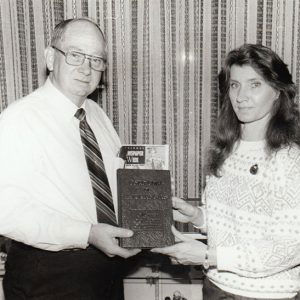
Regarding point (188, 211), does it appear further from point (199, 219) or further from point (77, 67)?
point (77, 67)

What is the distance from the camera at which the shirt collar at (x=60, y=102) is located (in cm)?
188

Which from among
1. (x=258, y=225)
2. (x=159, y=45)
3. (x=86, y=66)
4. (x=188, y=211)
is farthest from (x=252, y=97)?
(x=159, y=45)

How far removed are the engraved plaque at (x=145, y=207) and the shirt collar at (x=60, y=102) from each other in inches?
13.9

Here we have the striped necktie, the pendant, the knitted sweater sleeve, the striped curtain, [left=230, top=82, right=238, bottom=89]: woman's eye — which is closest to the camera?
the knitted sweater sleeve

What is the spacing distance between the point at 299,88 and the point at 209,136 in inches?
23.1

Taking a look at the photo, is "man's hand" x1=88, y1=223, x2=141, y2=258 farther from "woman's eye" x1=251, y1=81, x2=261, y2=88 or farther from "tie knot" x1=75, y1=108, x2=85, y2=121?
"woman's eye" x1=251, y1=81, x2=261, y2=88

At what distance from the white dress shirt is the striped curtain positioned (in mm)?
684

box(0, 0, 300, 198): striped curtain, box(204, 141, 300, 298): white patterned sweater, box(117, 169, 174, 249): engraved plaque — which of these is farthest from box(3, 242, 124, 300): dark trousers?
box(0, 0, 300, 198): striped curtain

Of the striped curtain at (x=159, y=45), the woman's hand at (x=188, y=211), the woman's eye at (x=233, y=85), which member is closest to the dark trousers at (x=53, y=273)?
the woman's hand at (x=188, y=211)

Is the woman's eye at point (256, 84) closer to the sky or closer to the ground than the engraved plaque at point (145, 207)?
closer to the sky

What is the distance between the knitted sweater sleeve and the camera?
150 centimetres

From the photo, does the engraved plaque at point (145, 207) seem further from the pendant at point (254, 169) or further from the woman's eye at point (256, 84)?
the woman's eye at point (256, 84)

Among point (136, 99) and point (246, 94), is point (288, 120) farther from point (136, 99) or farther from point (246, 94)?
point (136, 99)

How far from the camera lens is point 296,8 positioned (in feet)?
8.02
